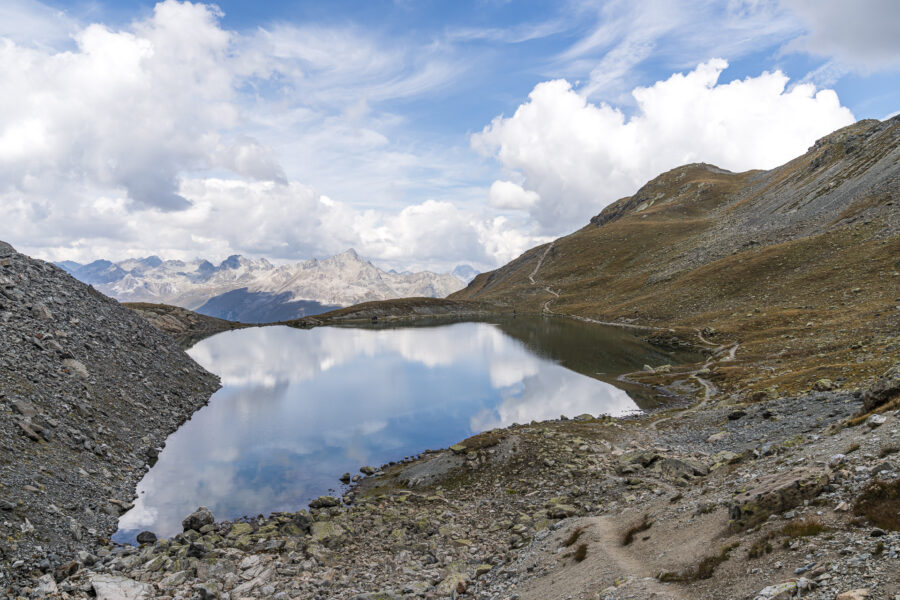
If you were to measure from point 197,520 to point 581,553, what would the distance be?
26554mm

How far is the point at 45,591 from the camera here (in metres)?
21.0

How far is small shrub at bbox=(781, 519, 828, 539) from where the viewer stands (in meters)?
13.3

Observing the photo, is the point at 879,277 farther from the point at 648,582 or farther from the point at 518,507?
the point at 648,582

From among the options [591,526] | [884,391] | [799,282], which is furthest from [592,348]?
[591,526]

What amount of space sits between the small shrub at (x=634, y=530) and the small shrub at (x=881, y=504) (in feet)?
28.7

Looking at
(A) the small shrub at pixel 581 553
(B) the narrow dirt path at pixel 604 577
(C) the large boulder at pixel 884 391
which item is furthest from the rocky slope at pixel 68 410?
(C) the large boulder at pixel 884 391

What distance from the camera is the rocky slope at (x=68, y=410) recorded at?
2558 centimetres

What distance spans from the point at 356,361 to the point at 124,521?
74.3 meters

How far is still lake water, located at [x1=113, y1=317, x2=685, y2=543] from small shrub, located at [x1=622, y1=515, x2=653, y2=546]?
26.8 m

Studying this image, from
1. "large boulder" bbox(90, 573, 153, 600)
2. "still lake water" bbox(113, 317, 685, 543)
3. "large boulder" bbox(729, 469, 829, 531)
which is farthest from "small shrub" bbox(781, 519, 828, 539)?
"still lake water" bbox(113, 317, 685, 543)

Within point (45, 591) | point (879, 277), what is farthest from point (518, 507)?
point (879, 277)

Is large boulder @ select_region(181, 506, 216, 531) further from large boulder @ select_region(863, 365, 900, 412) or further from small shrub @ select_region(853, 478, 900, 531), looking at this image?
large boulder @ select_region(863, 365, 900, 412)

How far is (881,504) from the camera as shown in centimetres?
1299

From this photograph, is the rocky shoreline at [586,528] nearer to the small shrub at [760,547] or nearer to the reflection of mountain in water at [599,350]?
the small shrub at [760,547]
